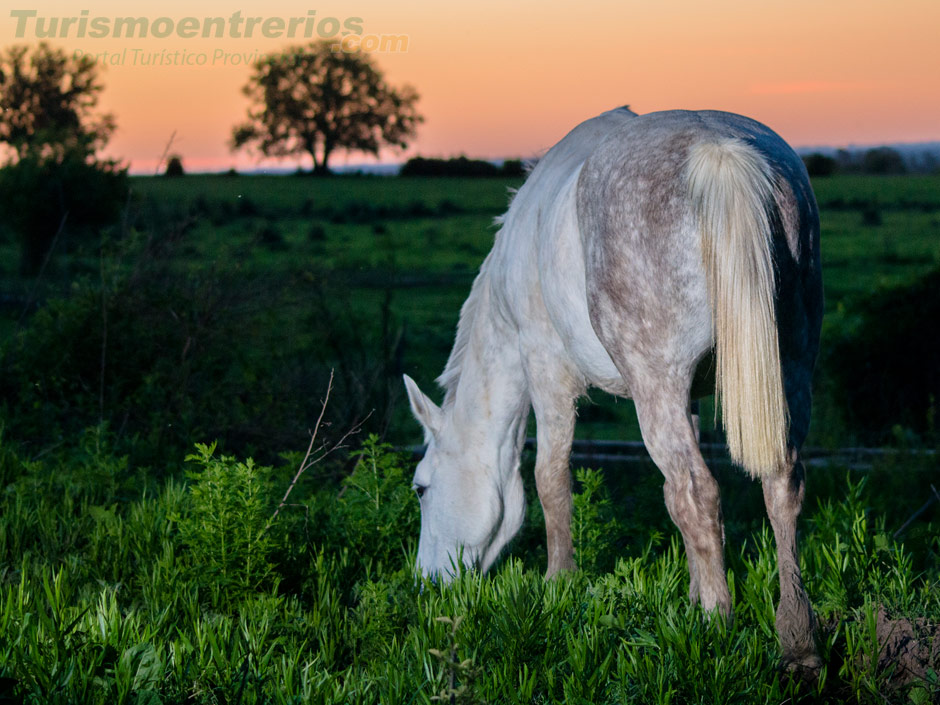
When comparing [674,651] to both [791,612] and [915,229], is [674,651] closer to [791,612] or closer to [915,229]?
[791,612]

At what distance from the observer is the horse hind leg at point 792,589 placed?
3.15 m

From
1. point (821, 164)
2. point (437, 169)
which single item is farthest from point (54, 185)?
point (821, 164)

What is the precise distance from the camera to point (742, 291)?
114 inches

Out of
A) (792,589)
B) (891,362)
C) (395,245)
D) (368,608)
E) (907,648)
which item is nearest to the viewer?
(792,589)

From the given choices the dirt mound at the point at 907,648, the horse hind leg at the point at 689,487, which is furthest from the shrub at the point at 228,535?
the dirt mound at the point at 907,648

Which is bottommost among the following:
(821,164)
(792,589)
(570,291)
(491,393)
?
(792,589)

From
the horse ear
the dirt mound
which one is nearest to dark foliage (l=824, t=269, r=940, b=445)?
the dirt mound

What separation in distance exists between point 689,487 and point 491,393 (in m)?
1.45

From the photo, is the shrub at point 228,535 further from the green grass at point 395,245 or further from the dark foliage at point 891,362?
the dark foliage at point 891,362

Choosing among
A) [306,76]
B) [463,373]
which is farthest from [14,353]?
[306,76]

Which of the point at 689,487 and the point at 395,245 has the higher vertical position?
the point at 395,245

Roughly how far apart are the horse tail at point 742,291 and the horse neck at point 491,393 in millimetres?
1450

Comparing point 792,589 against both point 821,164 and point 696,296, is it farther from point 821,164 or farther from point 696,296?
point 821,164

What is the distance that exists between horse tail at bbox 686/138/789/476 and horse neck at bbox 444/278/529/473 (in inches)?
57.1
